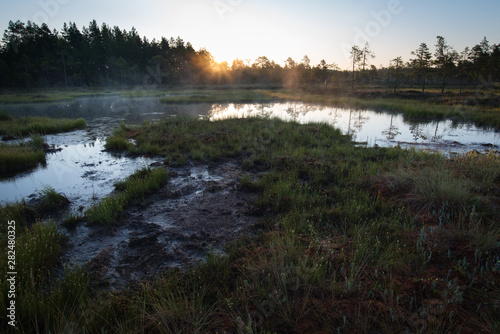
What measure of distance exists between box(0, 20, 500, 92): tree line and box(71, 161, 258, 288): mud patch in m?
47.0

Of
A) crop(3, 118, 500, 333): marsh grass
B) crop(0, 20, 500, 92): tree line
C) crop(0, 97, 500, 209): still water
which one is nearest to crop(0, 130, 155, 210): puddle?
crop(0, 97, 500, 209): still water

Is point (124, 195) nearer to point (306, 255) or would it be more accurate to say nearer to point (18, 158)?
point (306, 255)

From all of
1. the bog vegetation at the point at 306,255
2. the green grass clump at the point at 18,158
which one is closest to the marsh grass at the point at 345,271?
the bog vegetation at the point at 306,255

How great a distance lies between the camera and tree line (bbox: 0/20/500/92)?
45625 mm

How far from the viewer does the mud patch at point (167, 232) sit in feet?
13.1

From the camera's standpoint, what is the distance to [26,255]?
3.57 m

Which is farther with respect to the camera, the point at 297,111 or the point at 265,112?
the point at 297,111

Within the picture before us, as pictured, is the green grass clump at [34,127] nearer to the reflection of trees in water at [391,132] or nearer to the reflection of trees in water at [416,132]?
the reflection of trees in water at [391,132]

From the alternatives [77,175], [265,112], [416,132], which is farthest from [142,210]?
[265,112]

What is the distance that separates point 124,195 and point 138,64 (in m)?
79.1

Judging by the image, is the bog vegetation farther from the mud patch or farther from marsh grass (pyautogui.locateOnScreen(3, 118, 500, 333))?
the mud patch

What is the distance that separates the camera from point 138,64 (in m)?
72.2

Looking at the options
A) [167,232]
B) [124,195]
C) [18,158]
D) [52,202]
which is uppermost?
[18,158]

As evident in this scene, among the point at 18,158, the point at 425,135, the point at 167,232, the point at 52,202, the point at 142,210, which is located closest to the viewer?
the point at 167,232
